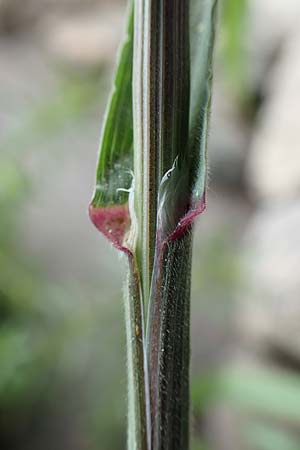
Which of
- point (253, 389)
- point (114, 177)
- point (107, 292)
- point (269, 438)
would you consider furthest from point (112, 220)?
point (107, 292)

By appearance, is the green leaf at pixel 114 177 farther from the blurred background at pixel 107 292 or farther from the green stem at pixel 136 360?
the blurred background at pixel 107 292

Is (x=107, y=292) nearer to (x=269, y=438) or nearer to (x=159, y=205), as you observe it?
(x=269, y=438)

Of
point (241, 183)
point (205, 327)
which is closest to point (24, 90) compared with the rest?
point (241, 183)

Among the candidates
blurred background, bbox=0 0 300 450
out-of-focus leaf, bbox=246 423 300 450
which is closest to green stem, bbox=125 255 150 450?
blurred background, bbox=0 0 300 450

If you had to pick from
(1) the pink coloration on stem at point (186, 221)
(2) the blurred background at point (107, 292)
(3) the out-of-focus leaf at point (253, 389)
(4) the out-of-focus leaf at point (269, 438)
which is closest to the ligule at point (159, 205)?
(1) the pink coloration on stem at point (186, 221)

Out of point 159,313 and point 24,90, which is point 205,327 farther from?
point 159,313

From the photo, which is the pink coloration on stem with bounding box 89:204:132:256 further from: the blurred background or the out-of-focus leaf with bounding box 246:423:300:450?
the out-of-focus leaf with bounding box 246:423:300:450
